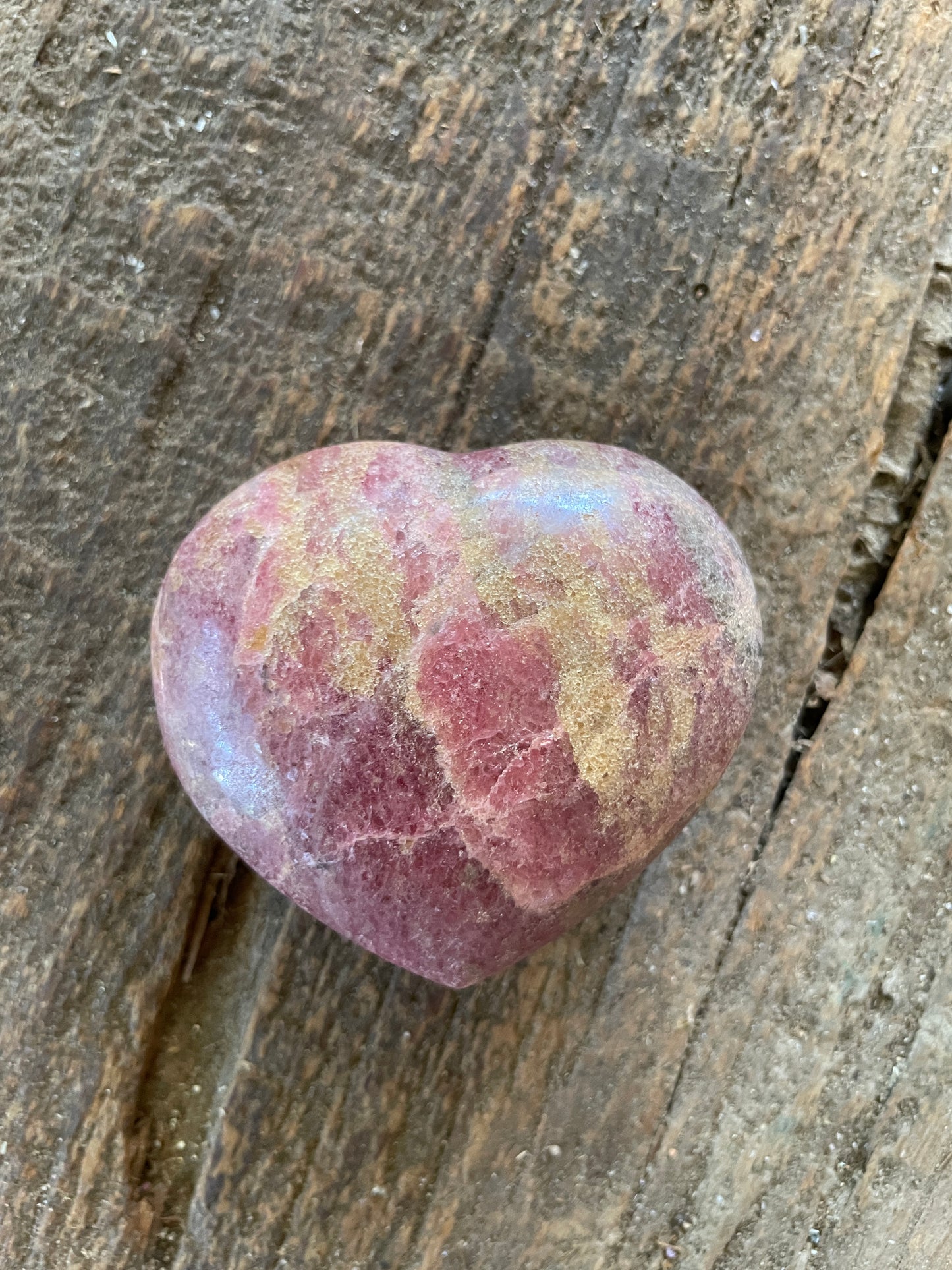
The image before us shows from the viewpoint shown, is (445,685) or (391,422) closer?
(445,685)

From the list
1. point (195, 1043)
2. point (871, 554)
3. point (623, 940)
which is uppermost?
point (871, 554)

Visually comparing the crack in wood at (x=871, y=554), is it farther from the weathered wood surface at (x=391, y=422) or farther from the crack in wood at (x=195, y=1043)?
the crack in wood at (x=195, y=1043)

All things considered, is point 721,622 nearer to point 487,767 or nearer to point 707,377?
point 487,767

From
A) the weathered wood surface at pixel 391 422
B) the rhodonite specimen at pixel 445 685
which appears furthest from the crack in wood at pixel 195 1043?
the rhodonite specimen at pixel 445 685

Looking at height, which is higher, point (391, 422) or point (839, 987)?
point (391, 422)

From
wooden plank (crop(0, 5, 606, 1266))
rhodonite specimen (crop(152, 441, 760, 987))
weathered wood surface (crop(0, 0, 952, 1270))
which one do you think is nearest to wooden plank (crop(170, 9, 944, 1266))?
weathered wood surface (crop(0, 0, 952, 1270))

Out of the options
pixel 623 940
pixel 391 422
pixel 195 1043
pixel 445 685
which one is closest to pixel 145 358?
pixel 391 422

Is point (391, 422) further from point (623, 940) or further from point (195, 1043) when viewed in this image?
point (195, 1043)
